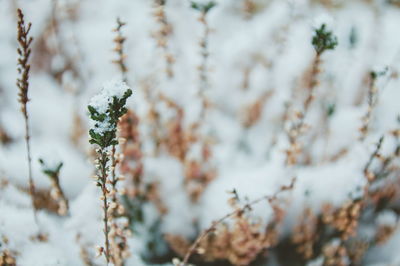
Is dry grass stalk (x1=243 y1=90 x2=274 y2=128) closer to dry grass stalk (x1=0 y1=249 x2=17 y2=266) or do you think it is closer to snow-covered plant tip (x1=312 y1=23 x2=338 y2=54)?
snow-covered plant tip (x1=312 y1=23 x2=338 y2=54)

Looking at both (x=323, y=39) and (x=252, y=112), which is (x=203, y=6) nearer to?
(x=323, y=39)

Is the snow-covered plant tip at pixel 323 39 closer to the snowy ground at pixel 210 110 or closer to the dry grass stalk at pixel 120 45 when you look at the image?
the snowy ground at pixel 210 110

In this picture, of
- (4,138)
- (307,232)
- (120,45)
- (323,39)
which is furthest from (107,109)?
(4,138)

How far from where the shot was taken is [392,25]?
2.11 metres

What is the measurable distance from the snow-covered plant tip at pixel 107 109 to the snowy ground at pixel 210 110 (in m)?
0.30

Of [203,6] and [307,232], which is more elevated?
[203,6]

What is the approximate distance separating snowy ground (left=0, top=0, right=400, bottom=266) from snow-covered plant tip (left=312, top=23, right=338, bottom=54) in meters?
0.04

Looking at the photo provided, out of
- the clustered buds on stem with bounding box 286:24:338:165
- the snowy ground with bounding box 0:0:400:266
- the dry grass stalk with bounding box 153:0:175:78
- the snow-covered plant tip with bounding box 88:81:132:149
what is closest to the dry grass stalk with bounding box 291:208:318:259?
the snowy ground with bounding box 0:0:400:266

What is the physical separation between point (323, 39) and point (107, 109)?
46cm

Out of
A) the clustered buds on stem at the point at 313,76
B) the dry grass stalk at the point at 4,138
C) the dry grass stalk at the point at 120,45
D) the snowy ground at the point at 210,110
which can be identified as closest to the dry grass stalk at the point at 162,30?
the snowy ground at the point at 210,110

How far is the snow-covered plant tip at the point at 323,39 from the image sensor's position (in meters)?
0.66

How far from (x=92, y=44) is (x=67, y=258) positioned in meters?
1.39

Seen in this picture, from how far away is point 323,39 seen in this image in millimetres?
672

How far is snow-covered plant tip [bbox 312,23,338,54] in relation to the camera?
66 centimetres
